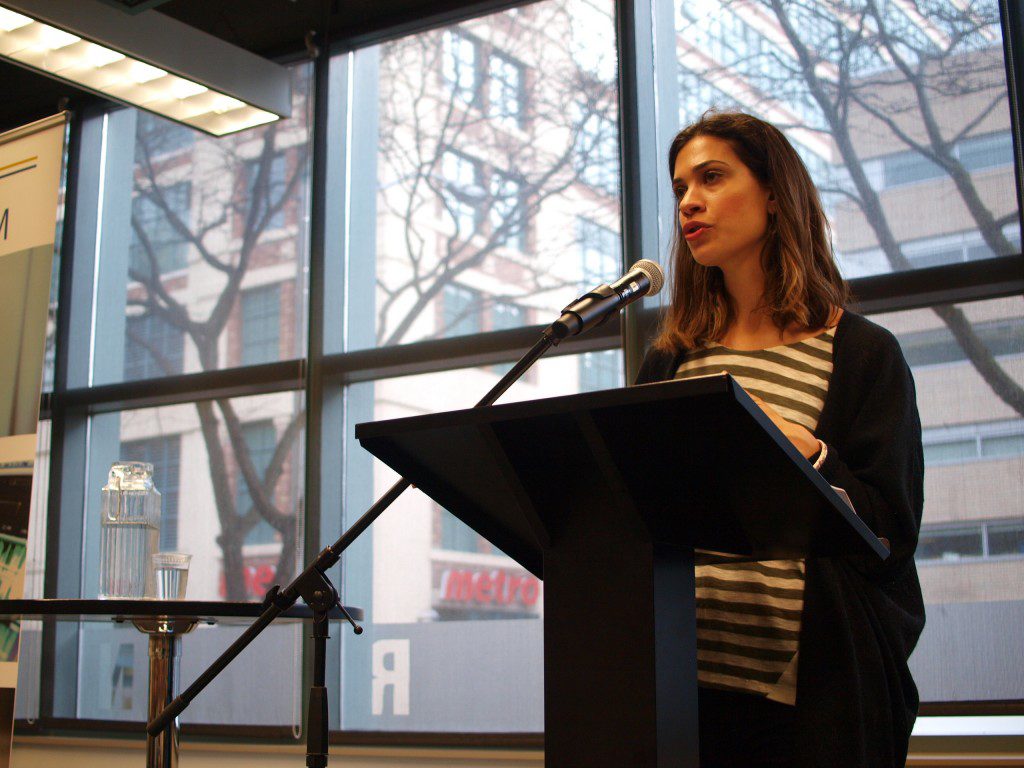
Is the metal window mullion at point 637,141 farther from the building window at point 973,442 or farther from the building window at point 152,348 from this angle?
the building window at point 152,348

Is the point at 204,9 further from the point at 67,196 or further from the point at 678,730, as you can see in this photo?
the point at 678,730

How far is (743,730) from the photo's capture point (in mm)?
1362

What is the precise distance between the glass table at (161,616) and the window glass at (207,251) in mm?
1846

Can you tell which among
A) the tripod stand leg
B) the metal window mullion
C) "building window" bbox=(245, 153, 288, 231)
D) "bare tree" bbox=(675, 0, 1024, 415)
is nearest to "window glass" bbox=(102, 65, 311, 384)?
"building window" bbox=(245, 153, 288, 231)

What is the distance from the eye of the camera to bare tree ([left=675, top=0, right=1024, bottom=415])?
2.96 m

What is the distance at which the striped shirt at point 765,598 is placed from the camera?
4.45ft

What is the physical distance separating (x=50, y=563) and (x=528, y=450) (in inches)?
154

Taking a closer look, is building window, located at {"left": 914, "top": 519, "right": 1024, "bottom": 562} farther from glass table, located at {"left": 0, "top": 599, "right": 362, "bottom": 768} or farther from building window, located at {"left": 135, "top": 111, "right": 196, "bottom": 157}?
building window, located at {"left": 135, "top": 111, "right": 196, "bottom": 157}

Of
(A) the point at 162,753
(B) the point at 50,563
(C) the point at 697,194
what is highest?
(C) the point at 697,194

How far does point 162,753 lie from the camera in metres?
2.08

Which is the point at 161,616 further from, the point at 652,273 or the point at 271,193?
the point at 271,193

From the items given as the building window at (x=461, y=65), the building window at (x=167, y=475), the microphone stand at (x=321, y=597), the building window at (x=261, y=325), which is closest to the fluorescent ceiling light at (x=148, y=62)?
the building window at (x=461, y=65)

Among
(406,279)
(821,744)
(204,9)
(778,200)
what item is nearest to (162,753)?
(821,744)

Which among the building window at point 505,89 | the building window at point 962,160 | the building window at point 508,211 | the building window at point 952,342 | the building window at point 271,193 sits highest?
the building window at point 505,89
